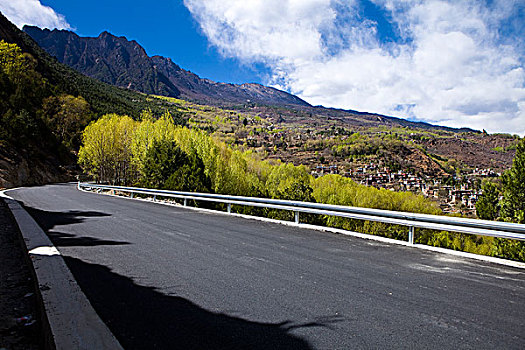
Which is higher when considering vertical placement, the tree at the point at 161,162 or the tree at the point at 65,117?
the tree at the point at 65,117

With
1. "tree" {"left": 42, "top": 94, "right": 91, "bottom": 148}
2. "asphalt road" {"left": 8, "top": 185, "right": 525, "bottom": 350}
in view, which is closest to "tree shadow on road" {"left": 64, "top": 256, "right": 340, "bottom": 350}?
"asphalt road" {"left": 8, "top": 185, "right": 525, "bottom": 350}

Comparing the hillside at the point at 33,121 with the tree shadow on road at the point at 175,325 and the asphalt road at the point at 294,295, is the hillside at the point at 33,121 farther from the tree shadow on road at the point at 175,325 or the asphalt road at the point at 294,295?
the tree shadow on road at the point at 175,325

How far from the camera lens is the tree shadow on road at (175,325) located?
9.18ft

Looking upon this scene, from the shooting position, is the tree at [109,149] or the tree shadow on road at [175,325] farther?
the tree at [109,149]

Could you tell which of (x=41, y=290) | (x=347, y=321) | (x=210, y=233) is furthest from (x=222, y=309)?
(x=210, y=233)

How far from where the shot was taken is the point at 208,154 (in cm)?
3309

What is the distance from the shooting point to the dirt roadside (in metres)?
2.85

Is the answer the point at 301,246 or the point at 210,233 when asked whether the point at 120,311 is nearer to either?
the point at 301,246

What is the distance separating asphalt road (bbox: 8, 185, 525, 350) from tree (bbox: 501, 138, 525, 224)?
19.0 metres

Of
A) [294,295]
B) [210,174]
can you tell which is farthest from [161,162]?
[294,295]

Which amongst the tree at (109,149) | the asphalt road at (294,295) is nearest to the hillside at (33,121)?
the tree at (109,149)

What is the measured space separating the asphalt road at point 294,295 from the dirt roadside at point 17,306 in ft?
1.88

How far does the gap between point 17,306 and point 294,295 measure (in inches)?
121

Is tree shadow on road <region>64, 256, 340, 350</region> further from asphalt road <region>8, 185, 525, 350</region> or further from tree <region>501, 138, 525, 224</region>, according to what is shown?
tree <region>501, 138, 525, 224</region>
